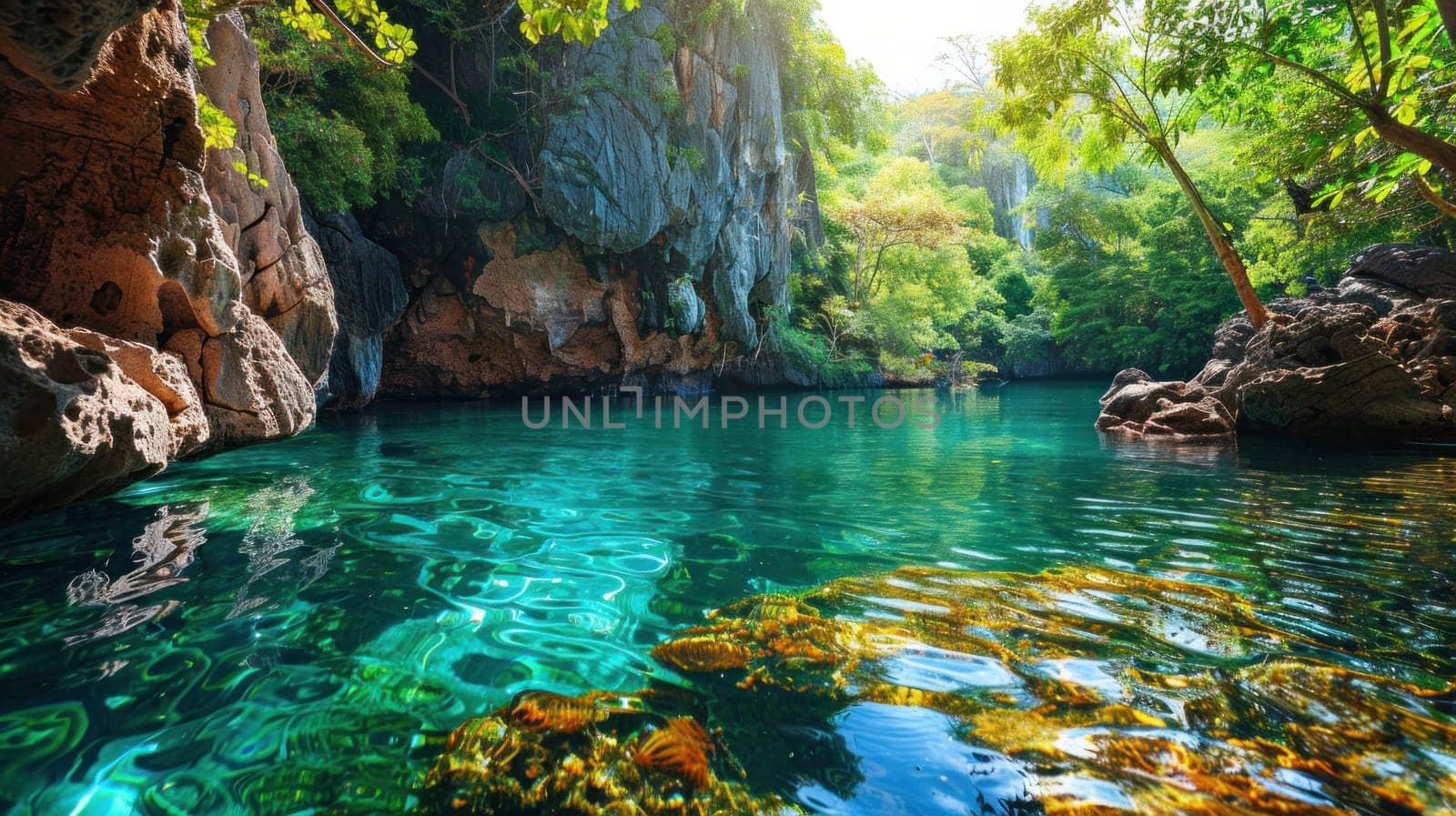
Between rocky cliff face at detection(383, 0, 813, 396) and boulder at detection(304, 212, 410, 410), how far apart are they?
1.94 metres

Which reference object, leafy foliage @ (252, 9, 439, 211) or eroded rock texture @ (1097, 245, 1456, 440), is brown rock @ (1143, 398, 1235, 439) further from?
leafy foliage @ (252, 9, 439, 211)

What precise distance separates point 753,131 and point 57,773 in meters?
18.2

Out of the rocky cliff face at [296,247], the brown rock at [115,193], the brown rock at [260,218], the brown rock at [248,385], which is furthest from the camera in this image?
the brown rock at [260,218]

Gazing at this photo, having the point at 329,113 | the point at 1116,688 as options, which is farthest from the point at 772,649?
the point at 329,113

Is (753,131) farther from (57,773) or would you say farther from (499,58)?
(57,773)

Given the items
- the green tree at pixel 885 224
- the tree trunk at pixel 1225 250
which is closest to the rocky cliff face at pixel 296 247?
the green tree at pixel 885 224

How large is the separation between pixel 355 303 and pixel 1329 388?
15.3m

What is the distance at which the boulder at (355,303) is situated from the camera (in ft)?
35.9

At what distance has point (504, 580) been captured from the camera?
283 centimetres

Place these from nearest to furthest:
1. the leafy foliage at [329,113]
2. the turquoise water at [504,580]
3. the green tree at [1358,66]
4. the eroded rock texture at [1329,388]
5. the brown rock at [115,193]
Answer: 1. the turquoise water at [504,580]
2. the green tree at [1358,66]
3. the brown rock at [115,193]
4. the eroded rock texture at [1329,388]
5. the leafy foliage at [329,113]

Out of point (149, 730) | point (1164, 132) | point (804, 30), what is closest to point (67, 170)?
point (149, 730)

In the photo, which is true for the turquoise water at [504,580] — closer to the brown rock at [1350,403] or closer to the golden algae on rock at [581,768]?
the golden algae on rock at [581,768]

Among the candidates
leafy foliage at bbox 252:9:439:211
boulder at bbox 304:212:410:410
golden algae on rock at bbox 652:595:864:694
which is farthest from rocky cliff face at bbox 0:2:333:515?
boulder at bbox 304:212:410:410

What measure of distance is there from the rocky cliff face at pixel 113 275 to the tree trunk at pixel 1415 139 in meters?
5.55
